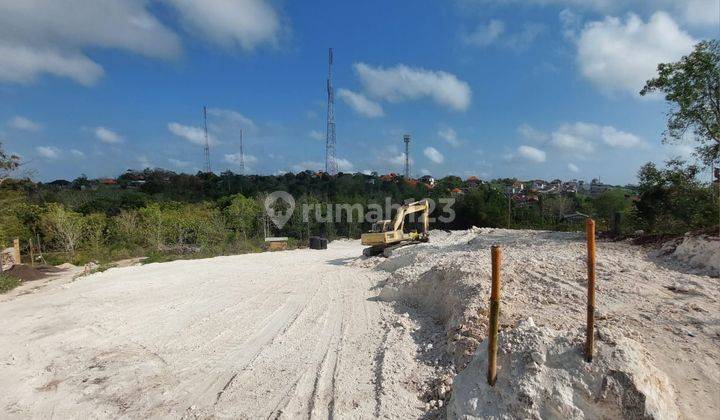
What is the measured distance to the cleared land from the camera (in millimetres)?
3459

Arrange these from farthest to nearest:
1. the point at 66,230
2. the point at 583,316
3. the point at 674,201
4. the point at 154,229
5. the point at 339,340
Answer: the point at 154,229 < the point at 66,230 < the point at 674,201 < the point at 339,340 < the point at 583,316

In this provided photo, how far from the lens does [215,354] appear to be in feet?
16.5

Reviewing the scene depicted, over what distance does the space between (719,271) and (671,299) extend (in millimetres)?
2233

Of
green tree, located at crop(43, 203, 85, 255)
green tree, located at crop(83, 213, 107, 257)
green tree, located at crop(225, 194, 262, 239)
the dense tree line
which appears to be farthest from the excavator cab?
green tree, located at crop(43, 203, 85, 255)

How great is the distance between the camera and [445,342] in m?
4.44

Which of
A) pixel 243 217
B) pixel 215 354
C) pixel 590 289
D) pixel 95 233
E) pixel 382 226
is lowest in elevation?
pixel 215 354

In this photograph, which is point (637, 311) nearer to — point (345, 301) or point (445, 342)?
point (445, 342)

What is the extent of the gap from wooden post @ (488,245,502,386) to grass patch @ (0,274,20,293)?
14.2m

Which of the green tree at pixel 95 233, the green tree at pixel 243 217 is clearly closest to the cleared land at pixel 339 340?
the green tree at pixel 95 233

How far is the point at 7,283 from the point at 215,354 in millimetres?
10867

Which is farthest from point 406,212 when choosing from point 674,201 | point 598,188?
point 598,188

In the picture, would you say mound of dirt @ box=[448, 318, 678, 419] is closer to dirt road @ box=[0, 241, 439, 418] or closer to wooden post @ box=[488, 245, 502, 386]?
wooden post @ box=[488, 245, 502, 386]

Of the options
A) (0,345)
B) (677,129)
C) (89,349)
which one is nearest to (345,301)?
(89,349)

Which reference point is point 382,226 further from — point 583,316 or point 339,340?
point 583,316
